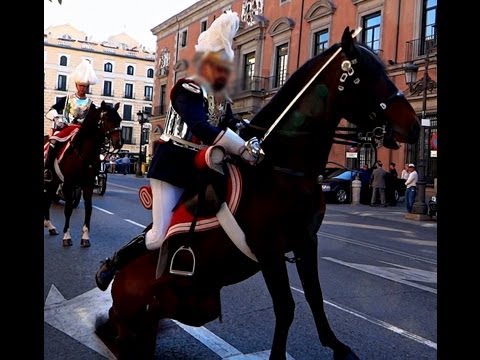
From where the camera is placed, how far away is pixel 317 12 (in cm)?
2641

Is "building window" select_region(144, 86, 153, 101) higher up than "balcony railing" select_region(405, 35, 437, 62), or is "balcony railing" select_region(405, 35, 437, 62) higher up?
"building window" select_region(144, 86, 153, 101)

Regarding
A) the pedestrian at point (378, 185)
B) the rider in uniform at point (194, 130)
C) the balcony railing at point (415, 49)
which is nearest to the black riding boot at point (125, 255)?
the rider in uniform at point (194, 130)

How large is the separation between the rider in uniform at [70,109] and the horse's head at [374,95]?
645 cm

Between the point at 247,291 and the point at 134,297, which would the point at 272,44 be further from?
the point at 134,297

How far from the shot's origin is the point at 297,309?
16.7ft

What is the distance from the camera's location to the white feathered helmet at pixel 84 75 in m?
8.50

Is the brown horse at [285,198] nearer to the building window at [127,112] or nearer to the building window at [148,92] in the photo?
the building window at [148,92]

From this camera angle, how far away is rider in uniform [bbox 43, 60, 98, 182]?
338 inches

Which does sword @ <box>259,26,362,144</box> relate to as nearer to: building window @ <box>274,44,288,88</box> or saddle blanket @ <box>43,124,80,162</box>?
saddle blanket @ <box>43,124,80,162</box>

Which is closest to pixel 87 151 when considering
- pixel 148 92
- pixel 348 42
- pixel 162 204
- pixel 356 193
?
pixel 162 204

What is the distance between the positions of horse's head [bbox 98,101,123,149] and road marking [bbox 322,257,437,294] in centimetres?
394

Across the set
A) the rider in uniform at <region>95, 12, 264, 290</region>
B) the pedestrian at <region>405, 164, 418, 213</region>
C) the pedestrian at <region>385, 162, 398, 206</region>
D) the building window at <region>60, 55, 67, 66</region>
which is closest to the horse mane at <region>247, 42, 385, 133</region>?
the rider in uniform at <region>95, 12, 264, 290</region>

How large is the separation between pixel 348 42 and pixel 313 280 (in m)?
1.47
